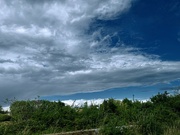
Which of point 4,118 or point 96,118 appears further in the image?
point 4,118

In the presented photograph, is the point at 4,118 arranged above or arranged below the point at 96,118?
above

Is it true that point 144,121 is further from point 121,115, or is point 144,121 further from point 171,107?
point 171,107

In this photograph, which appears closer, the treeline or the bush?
the treeline

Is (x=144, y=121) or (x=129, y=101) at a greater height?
(x=129, y=101)

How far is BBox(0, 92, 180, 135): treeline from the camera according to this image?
12.7 m

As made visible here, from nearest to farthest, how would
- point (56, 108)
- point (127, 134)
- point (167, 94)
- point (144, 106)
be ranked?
point (127, 134), point (56, 108), point (144, 106), point (167, 94)

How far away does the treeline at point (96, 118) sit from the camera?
12719 millimetres

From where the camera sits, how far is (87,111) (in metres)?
14.6

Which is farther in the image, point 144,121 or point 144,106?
point 144,106

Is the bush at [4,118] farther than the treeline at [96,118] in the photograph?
Yes

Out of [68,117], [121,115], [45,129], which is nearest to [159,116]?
[121,115]

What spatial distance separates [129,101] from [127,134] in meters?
5.38

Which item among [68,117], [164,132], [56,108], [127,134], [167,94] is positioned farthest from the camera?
[167,94]

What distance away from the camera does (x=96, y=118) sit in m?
14.1
